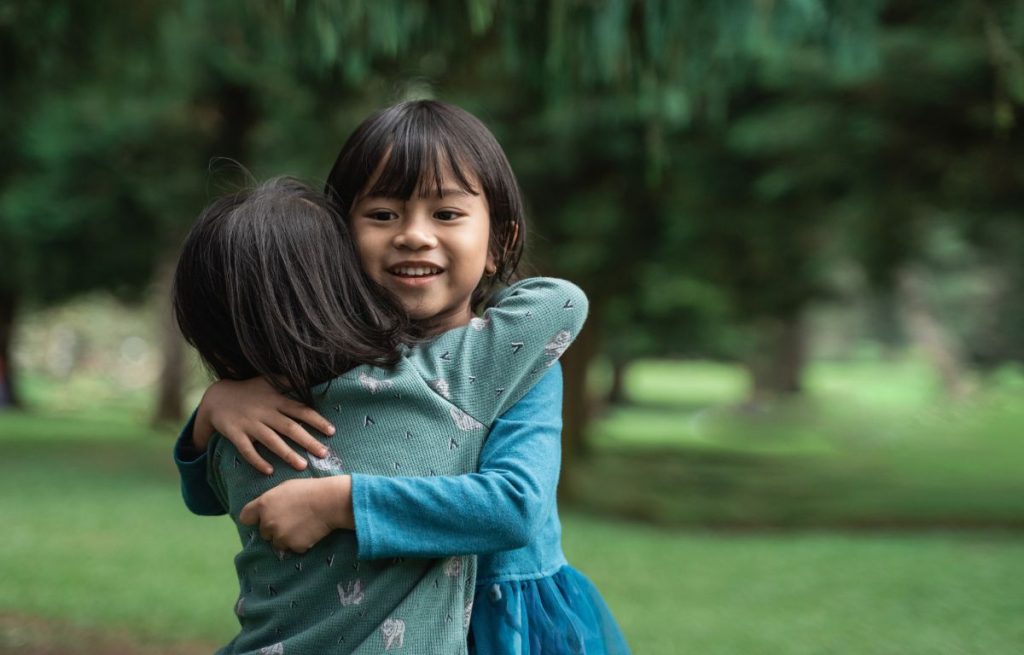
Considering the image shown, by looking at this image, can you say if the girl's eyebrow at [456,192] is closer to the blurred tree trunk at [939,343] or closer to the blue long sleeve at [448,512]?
the blue long sleeve at [448,512]

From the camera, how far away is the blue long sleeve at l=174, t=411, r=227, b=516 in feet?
6.37

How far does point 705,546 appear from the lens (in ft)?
30.5

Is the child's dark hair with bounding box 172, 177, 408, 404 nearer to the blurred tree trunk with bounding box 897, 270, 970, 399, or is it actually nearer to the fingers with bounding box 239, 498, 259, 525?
the fingers with bounding box 239, 498, 259, 525

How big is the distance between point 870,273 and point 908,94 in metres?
2.98

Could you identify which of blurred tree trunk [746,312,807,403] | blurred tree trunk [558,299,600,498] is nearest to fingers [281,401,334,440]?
blurred tree trunk [558,299,600,498]

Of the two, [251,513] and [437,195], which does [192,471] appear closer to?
[251,513]

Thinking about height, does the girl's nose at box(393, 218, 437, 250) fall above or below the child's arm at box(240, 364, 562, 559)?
above

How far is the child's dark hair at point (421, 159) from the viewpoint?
71.0 inches

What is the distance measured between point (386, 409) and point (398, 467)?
82 mm

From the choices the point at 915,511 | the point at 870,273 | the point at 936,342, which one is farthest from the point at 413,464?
the point at 936,342

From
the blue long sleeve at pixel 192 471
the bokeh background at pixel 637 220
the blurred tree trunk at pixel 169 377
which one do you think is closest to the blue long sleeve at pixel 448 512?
the blue long sleeve at pixel 192 471

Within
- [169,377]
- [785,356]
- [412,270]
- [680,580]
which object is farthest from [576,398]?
[785,356]

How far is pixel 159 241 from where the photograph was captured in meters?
15.0

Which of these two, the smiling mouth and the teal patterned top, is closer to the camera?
the teal patterned top
